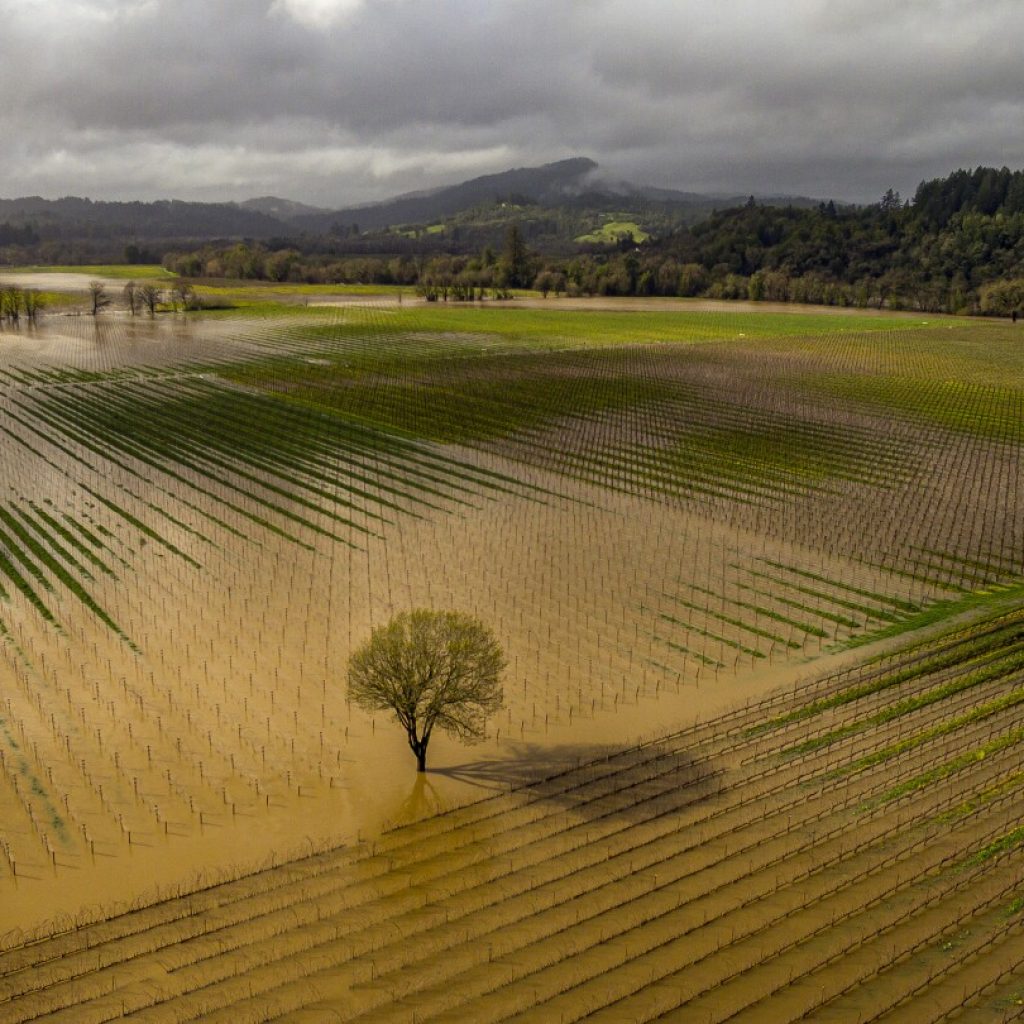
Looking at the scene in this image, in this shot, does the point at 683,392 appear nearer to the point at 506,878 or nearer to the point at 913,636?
the point at 913,636

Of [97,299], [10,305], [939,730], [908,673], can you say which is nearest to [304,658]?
[939,730]

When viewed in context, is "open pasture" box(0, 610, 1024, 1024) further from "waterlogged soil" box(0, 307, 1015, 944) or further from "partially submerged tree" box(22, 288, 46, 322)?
"partially submerged tree" box(22, 288, 46, 322)

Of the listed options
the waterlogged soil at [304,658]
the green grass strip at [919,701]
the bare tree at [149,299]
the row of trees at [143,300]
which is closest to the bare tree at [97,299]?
the row of trees at [143,300]

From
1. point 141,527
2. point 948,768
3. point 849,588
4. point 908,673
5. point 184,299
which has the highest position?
point 184,299

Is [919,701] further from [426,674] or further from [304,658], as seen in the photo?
[304,658]

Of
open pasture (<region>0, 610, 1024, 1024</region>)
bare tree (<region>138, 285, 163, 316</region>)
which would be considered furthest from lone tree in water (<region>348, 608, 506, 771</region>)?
bare tree (<region>138, 285, 163, 316</region>)

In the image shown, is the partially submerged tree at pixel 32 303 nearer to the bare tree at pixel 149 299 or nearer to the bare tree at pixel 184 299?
the bare tree at pixel 149 299

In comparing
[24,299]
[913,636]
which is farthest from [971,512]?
[24,299]

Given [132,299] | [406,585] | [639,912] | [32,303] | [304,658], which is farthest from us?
[132,299]
